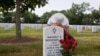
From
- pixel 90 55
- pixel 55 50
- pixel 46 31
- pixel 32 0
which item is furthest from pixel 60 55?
pixel 32 0

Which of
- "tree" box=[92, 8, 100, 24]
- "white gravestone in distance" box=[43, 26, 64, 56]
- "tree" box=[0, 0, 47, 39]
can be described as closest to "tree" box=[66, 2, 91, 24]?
"tree" box=[92, 8, 100, 24]

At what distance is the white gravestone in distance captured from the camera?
8.34 meters

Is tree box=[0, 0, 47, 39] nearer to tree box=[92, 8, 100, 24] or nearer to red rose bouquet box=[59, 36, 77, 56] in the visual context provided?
red rose bouquet box=[59, 36, 77, 56]

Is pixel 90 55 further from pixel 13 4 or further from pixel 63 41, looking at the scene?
pixel 13 4

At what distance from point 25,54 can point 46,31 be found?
5.62 m

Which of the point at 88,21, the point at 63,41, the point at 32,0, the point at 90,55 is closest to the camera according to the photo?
the point at 63,41

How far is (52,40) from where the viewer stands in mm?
8383

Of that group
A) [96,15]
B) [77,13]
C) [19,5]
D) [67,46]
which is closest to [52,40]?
[67,46]

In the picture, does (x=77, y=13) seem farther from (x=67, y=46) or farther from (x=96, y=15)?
(x=67, y=46)

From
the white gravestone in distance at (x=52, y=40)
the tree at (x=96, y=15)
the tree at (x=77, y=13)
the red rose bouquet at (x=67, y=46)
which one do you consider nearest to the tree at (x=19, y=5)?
the white gravestone in distance at (x=52, y=40)

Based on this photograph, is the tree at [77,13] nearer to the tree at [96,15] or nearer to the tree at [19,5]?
the tree at [96,15]

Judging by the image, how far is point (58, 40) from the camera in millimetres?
8398

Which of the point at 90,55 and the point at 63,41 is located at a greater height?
the point at 63,41

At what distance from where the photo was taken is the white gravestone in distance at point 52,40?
8.34m
